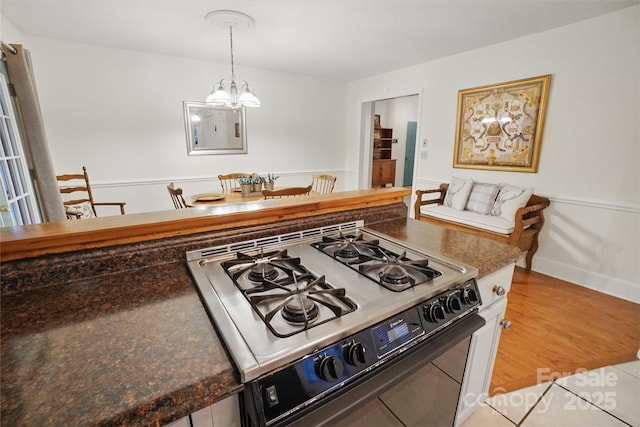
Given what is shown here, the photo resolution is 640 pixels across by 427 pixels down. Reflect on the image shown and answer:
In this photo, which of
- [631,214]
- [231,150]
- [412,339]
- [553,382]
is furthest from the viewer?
[231,150]

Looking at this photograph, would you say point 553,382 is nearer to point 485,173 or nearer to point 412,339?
point 412,339

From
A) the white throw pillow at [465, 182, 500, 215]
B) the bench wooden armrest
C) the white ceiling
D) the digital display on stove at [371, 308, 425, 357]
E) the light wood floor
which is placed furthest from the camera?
the bench wooden armrest

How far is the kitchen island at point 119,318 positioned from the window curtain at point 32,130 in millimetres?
1963

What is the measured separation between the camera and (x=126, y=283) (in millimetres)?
856

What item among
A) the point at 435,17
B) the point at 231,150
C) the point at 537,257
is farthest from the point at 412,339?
the point at 231,150

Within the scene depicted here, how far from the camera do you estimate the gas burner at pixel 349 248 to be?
103 cm

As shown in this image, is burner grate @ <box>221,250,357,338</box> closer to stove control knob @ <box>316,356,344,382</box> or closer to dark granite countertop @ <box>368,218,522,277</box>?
stove control knob @ <box>316,356,344,382</box>

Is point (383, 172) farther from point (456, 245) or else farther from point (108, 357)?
point (108, 357)

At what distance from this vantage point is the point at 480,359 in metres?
1.16

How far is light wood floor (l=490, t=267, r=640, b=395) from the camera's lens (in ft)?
5.47

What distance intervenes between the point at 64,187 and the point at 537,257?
16.6 feet

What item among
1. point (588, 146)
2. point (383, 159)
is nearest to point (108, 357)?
point (588, 146)

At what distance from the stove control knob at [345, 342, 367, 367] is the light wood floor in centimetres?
132

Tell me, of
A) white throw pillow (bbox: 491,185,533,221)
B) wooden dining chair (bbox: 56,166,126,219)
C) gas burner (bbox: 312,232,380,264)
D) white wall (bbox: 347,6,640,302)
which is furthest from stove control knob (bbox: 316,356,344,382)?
white wall (bbox: 347,6,640,302)
